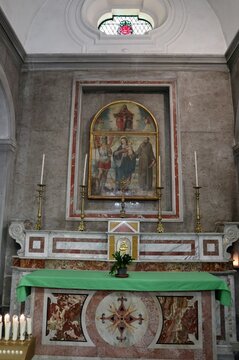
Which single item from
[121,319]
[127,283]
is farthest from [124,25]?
[121,319]

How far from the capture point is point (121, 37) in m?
6.91

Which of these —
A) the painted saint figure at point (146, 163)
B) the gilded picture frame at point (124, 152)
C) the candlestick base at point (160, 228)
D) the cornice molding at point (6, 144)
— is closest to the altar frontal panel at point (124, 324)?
the candlestick base at point (160, 228)

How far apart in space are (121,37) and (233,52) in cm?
218

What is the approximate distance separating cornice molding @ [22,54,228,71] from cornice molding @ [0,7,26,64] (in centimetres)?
25

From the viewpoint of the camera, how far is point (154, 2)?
7.31 metres

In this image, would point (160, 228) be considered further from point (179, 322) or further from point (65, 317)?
point (65, 317)

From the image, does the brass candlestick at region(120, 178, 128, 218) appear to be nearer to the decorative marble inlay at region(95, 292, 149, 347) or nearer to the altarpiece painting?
the altarpiece painting

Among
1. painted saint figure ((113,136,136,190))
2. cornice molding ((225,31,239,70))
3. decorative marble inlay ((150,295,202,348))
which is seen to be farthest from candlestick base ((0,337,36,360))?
cornice molding ((225,31,239,70))

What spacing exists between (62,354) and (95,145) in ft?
11.5

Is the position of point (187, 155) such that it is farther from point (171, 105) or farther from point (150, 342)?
point (150, 342)

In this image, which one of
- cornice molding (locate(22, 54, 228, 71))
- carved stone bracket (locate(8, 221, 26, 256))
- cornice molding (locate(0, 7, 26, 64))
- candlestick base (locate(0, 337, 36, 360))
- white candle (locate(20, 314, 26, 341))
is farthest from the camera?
cornice molding (locate(22, 54, 228, 71))

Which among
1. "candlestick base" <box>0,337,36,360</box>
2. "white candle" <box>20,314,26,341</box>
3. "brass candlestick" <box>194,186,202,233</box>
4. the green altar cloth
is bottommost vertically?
"candlestick base" <box>0,337,36,360</box>

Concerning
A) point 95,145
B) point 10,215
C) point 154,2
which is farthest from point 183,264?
point 154,2

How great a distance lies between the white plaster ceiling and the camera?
22.3 ft
